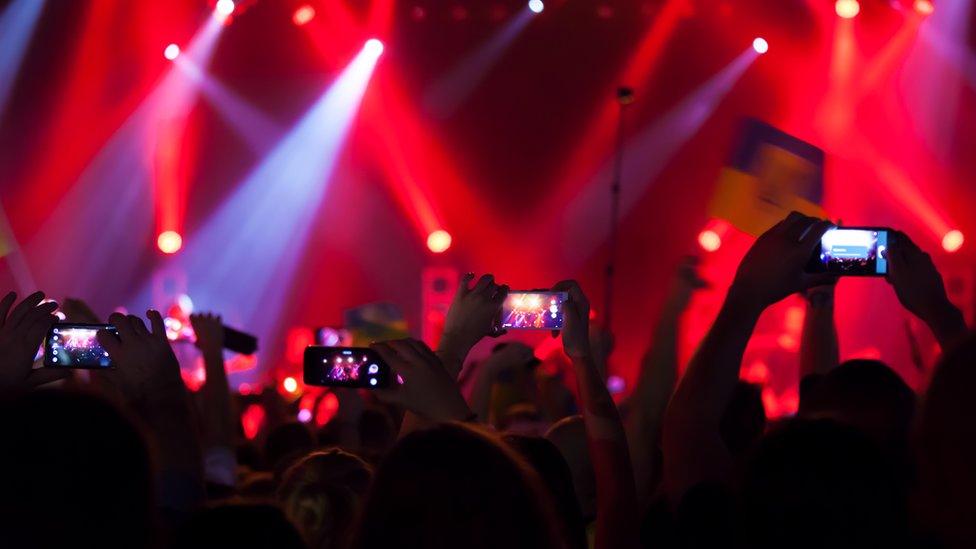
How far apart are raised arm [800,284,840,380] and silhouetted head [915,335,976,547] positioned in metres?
1.95

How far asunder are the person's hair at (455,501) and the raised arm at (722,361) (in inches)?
21.3

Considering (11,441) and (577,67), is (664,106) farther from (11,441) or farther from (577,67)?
(11,441)

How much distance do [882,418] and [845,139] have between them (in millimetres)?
10248

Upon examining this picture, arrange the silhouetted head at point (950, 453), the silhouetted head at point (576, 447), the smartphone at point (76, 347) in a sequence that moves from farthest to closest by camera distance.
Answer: the silhouetted head at point (576, 447), the smartphone at point (76, 347), the silhouetted head at point (950, 453)

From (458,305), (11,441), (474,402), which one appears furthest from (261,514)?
(474,402)

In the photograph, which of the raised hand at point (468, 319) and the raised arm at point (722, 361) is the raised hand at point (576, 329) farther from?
the raised arm at point (722, 361)

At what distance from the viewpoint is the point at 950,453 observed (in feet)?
4.43

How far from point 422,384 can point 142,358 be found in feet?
2.65

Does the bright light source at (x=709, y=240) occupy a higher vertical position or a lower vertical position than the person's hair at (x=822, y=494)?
higher

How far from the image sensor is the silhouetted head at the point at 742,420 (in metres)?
3.04

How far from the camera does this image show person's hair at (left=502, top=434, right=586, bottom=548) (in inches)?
80.7

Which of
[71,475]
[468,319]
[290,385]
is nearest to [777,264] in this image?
[468,319]

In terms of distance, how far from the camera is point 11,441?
1.42m

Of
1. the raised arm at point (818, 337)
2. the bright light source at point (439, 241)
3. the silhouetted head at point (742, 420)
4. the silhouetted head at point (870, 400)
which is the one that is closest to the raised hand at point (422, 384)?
the silhouetted head at point (870, 400)
